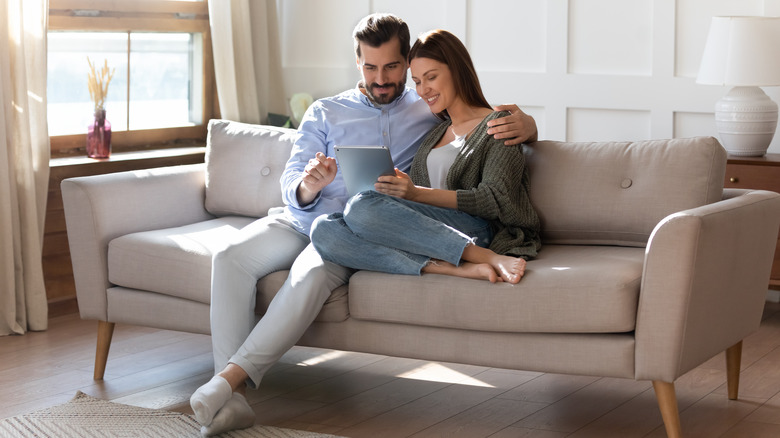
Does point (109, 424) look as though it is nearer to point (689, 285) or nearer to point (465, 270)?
point (465, 270)

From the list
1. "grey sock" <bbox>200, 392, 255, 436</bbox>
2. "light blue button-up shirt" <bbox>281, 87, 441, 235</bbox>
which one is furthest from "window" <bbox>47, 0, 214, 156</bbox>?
"grey sock" <bbox>200, 392, 255, 436</bbox>

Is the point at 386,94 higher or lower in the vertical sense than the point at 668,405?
higher

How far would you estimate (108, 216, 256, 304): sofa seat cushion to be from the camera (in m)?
2.90

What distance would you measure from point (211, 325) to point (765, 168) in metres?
2.09

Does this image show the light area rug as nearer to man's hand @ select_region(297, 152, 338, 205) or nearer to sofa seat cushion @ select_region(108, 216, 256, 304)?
sofa seat cushion @ select_region(108, 216, 256, 304)

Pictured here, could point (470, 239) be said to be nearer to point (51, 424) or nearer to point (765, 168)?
point (51, 424)

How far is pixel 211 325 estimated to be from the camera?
8.80 ft

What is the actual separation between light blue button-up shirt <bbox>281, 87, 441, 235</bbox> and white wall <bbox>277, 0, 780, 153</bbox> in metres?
1.35

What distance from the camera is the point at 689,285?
7.43 feet

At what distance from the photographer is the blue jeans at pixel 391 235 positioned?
8.33ft

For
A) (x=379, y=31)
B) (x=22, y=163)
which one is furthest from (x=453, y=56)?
(x=22, y=163)

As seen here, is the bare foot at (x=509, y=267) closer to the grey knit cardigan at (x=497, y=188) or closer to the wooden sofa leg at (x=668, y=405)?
the grey knit cardigan at (x=497, y=188)

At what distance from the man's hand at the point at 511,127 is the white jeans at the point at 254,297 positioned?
563 millimetres

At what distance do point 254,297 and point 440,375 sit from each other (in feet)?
2.34
